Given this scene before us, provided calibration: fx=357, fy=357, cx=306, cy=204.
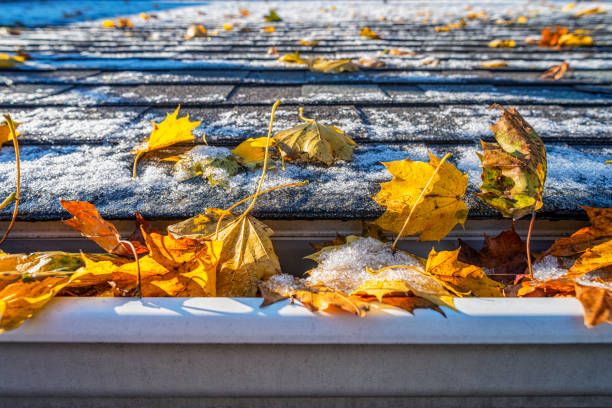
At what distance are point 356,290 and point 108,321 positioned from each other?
42cm

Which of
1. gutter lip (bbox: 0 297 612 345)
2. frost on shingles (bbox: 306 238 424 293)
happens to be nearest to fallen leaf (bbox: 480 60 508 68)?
frost on shingles (bbox: 306 238 424 293)

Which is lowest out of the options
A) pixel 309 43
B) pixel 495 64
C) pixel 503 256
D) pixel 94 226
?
pixel 503 256

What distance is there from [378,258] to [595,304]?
367 mm

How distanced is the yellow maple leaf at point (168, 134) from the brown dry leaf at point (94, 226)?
263mm

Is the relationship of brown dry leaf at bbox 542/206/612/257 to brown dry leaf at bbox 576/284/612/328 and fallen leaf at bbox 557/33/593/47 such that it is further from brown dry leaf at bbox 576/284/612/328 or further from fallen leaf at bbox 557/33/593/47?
fallen leaf at bbox 557/33/593/47

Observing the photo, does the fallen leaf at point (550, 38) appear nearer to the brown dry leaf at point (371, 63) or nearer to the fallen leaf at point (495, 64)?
the fallen leaf at point (495, 64)

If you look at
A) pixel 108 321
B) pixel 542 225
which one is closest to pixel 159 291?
pixel 108 321

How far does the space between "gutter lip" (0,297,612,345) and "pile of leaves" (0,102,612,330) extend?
1.1 inches

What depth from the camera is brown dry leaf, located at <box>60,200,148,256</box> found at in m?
0.72

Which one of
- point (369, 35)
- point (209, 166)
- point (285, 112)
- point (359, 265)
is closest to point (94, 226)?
point (209, 166)

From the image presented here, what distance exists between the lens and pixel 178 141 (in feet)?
3.42

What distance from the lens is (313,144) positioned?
38.2 inches

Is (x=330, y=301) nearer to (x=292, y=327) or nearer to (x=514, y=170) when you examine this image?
(x=292, y=327)

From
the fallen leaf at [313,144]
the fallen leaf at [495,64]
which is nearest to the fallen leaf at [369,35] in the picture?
the fallen leaf at [495,64]
